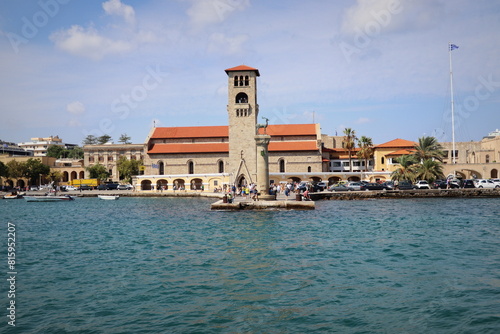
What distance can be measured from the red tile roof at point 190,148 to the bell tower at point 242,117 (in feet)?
38.7

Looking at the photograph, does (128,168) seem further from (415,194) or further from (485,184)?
(485,184)

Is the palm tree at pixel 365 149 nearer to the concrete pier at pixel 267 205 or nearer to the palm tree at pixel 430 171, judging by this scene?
the palm tree at pixel 430 171

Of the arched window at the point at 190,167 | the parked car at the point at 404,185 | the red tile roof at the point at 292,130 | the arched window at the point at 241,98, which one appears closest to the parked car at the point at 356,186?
the parked car at the point at 404,185

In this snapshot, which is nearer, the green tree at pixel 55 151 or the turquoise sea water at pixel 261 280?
the turquoise sea water at pixel 261 280

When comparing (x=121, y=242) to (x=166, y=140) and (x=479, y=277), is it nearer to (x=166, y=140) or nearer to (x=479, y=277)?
(x=479, y=277)

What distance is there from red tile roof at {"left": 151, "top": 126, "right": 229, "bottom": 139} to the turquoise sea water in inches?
2072

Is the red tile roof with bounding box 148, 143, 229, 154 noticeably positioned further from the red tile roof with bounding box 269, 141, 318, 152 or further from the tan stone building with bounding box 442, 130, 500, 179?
the tan stone building with bounding box 442, 130, 500, 179

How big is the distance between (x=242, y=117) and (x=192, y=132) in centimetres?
1971

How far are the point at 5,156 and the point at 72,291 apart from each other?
9586 centimetres

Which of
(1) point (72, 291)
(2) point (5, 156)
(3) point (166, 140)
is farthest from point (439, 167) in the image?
(2) point (5, 156)

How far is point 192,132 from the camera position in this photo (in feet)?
260

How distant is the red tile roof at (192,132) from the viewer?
7788cm

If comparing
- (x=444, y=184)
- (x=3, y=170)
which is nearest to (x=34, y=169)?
(x=3, y=170)

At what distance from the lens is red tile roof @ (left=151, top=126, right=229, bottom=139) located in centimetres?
7788
